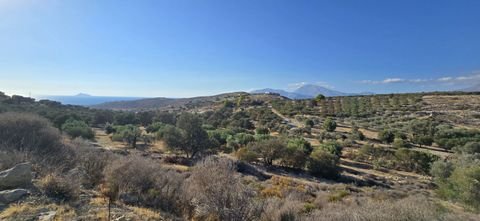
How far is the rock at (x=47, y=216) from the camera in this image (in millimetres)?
6606

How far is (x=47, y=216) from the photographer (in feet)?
22.1

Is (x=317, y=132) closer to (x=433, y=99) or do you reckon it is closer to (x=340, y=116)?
(x=340, y=116)

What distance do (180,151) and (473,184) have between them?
25.0 metres

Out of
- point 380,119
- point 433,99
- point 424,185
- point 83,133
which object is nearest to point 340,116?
point 380,119

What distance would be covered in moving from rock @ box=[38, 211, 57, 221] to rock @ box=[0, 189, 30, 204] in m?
1.34

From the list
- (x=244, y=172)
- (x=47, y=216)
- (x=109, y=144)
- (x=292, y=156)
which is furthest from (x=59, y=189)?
(x=109, y=144)

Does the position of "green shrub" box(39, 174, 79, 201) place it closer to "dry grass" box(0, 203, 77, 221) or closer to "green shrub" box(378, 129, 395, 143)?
"dry grass" box(0, 203, 77, 221)

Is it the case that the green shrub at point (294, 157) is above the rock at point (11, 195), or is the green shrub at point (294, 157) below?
below

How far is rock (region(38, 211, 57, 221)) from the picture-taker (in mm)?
6606

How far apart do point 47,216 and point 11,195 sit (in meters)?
1.67

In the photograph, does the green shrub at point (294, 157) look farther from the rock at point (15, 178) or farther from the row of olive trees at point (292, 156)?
the rock at point (15, 178)

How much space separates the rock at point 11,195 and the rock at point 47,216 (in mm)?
1336

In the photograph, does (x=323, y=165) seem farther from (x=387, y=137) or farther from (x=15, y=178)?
(x=15, y=178)

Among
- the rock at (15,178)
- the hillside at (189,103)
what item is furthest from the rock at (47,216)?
the hillside at (189,103)
